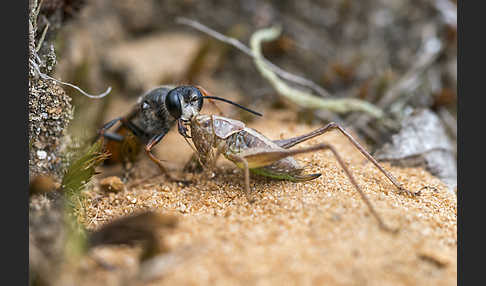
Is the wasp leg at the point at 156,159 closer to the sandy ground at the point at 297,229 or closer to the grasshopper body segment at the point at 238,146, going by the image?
the sandy ground at the point at 297,229

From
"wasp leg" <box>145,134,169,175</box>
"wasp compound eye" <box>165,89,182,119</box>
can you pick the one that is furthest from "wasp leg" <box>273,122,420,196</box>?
"wasp leg" <box>145,134,169,175</box>

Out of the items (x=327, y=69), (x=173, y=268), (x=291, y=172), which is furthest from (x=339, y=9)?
(x=173, y=268)

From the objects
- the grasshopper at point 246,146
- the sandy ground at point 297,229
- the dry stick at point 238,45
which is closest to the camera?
the sandy ground at point 297,229

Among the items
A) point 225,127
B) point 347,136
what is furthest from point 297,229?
point 225,127

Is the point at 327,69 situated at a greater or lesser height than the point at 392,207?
greater

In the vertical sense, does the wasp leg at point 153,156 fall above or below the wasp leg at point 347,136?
above

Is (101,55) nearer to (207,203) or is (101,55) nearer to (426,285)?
(207,203)

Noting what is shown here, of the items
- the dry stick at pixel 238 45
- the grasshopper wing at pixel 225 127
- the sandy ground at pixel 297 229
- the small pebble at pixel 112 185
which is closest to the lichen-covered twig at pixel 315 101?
the dry stick at pixel 238 45
